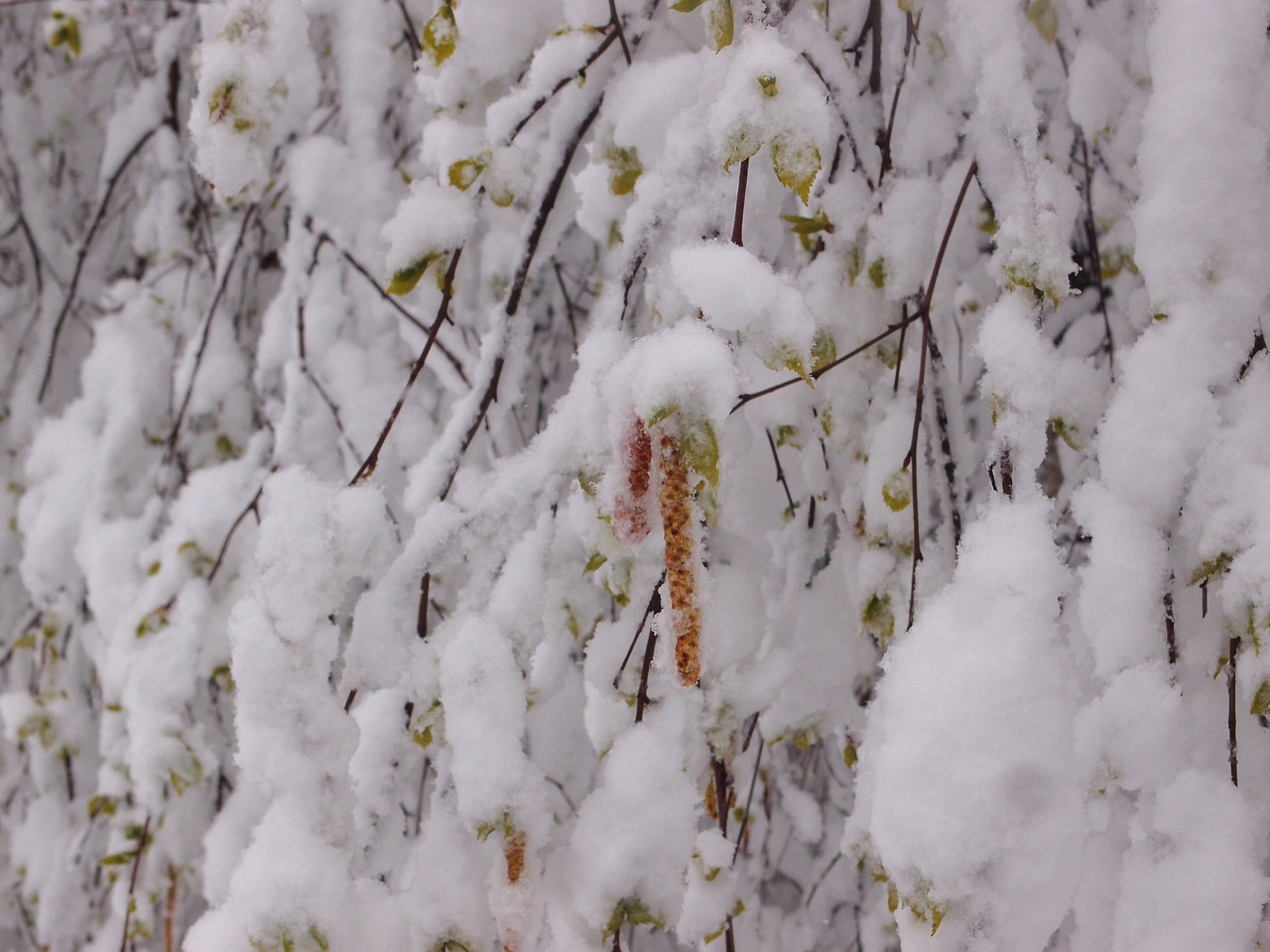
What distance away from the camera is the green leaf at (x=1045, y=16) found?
31.8 inches

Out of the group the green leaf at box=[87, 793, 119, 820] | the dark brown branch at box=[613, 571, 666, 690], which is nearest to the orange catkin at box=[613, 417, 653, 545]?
the dark brown branch at box=[613, 571, 666, 690]

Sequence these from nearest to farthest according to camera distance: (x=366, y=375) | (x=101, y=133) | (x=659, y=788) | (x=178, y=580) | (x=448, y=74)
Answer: (x=659, y=788) < (x=448, y=74) < (x=178, y=580) < (x=366, y=375) < (x=101, y=133)

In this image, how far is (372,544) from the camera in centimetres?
70

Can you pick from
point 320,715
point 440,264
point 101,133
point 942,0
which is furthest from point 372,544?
point 101,133

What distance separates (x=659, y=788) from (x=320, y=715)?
0.23m

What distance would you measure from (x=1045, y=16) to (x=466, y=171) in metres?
0.50

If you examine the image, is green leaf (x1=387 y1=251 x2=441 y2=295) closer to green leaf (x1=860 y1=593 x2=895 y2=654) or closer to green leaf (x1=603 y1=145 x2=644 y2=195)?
green leaf (x1=603 y1=145 x2=644 y2=195)

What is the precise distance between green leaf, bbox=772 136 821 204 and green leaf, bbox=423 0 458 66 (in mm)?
315

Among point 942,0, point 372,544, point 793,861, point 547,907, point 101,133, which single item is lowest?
point 547,907

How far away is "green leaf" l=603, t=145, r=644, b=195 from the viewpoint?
0.77 meters

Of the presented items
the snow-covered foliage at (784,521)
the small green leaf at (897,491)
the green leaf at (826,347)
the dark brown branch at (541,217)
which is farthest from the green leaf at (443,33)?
the small green leaf at (897,491)

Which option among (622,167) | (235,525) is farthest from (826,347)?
(235,525)

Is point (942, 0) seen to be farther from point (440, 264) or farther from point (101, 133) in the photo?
point (101, 133)

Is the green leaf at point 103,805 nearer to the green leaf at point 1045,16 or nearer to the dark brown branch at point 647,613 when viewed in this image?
the dark brown branch at point 647,613
